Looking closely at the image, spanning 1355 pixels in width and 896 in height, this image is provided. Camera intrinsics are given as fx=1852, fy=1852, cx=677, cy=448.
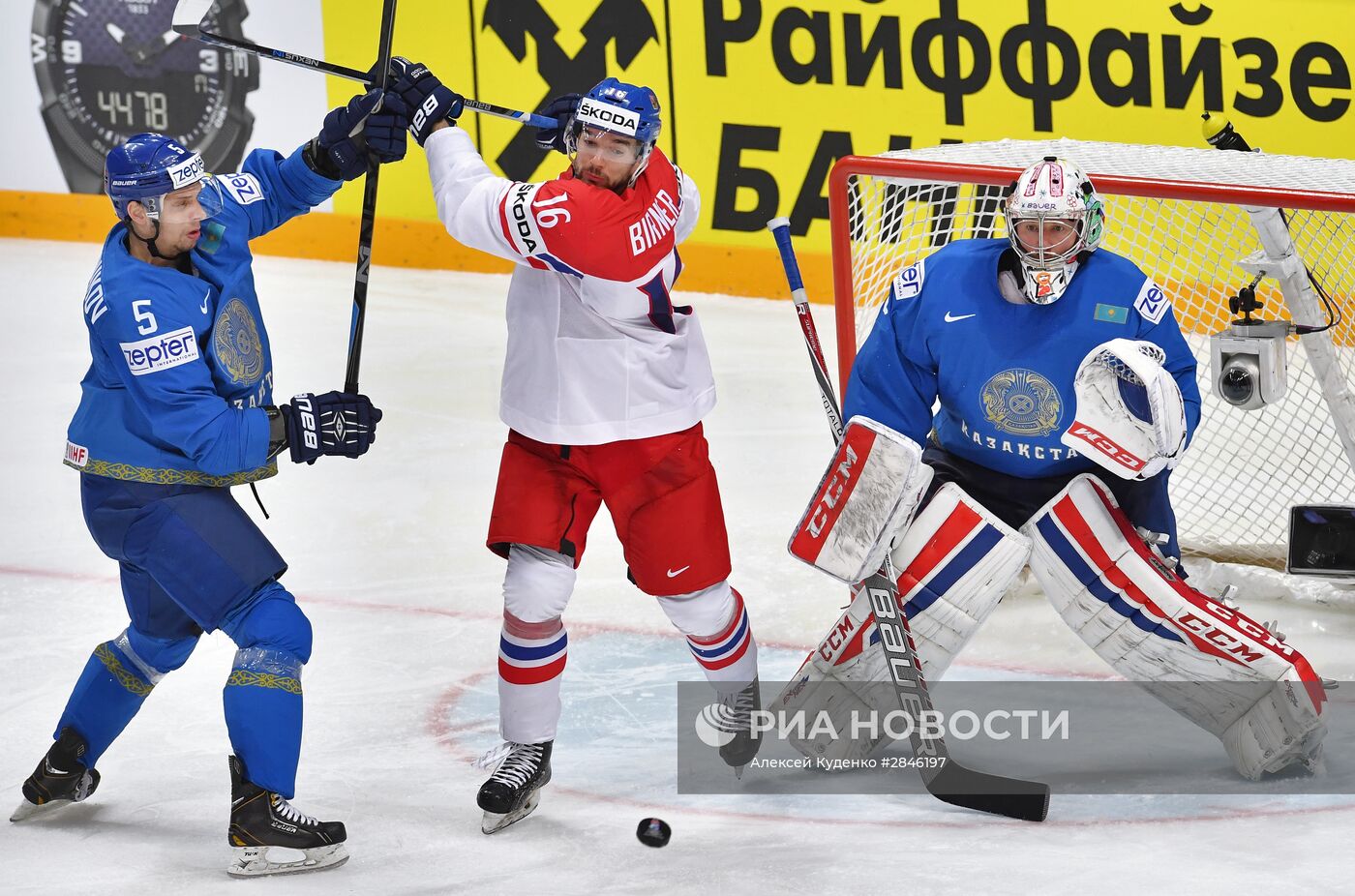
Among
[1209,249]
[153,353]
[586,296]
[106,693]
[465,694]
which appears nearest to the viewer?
[153,353]

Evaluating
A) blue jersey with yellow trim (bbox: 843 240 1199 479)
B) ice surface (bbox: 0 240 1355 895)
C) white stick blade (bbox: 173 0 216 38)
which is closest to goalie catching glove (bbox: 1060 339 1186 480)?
blue jersey with yellow trim (bbox: 843 240 1199 479)

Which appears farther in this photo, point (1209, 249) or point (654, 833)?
point (1209, 249)

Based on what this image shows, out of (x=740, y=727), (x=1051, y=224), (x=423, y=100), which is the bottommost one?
(x=740, y=727)

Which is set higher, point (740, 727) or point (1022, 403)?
point (1022, 403)

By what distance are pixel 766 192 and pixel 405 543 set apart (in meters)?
2.65

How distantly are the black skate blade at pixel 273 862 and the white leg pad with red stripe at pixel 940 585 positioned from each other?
95cm

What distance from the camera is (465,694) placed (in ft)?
12.1

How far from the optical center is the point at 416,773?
3.27 m

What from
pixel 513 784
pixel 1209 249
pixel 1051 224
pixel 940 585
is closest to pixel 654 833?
pixel 513 784

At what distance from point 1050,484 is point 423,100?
4.02 ft

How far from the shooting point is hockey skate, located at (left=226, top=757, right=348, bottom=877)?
274cm

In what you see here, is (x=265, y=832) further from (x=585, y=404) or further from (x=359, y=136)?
(x=359, y=136)

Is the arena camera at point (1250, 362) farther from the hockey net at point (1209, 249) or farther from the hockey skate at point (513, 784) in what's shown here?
the hockey skate at point (513, 784)

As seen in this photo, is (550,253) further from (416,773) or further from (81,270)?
(81,270)
